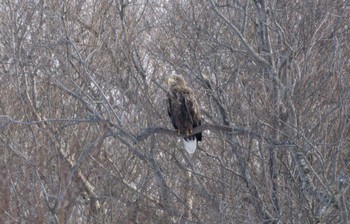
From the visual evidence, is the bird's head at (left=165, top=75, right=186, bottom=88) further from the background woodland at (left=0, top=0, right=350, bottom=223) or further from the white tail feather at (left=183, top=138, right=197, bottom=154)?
the white tail feather at (left=183, top=138, right=197, bottom=154)

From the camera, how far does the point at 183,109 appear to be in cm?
871

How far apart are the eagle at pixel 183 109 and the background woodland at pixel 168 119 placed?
0.17 m

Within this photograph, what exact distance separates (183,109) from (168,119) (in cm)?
95

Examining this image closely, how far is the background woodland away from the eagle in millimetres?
171

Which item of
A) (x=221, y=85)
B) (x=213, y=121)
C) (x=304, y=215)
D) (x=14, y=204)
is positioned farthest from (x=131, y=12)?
(x=304, y=215)

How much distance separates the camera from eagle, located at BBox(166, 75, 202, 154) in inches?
341

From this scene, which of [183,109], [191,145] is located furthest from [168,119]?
[183,109]

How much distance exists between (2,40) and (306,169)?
4.59 m

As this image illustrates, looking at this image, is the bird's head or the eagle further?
the bird's head

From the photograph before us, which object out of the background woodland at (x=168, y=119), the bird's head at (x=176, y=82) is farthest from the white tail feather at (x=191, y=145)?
the bird's head at (x=176, y=82)

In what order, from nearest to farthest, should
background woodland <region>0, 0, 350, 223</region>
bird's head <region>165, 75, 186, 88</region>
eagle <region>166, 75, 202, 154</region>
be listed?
1. background woodland <region>0, 0, 350, 223</region>
2. eagle <region>166, 75, 202, 154</region>
3. bird's head <region>165, 75, 186, 88</region>

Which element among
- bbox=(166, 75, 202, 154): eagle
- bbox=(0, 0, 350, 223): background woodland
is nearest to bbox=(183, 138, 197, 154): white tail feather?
bbox=(166, 75, 202, 154): eagle

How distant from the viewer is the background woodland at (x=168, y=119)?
6.82 m

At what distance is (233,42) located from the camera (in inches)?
352
